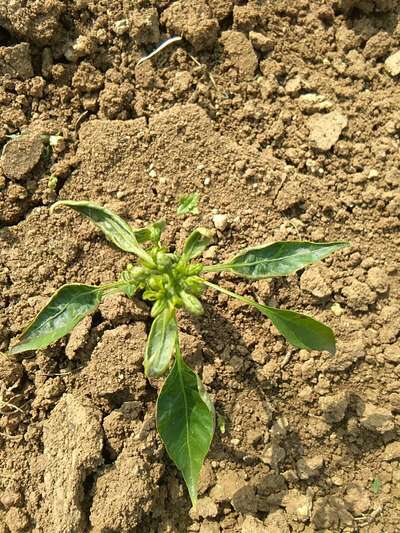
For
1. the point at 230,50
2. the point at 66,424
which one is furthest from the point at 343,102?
the point at 66,424

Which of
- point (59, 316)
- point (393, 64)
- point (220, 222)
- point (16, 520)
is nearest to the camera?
point (59, 316)

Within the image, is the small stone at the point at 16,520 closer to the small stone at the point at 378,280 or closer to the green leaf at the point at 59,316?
the green leaf at the point at 59,316

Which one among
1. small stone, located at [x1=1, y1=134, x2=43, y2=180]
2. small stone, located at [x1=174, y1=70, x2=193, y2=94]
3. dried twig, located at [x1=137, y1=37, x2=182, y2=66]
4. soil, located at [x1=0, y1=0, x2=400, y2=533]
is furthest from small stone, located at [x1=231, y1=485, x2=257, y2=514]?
dried twig, located at [x1=137, y1=37, x2=182, y2=66]

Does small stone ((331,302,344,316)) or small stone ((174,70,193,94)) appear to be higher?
small stone ((174,70,193,94))

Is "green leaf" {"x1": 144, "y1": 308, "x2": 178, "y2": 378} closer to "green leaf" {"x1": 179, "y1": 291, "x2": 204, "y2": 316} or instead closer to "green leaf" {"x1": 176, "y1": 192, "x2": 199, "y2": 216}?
"green leaf" {"x1": 179, "y1": 291, "x2": 204, "y2": 316}

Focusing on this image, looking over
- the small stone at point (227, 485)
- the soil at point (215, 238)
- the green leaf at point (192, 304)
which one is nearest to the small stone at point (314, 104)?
the soil at point (215, 238)

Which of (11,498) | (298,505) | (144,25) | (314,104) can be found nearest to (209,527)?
(298,505)

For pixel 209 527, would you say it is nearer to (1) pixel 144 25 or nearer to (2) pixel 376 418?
(2) pixel 376 418
